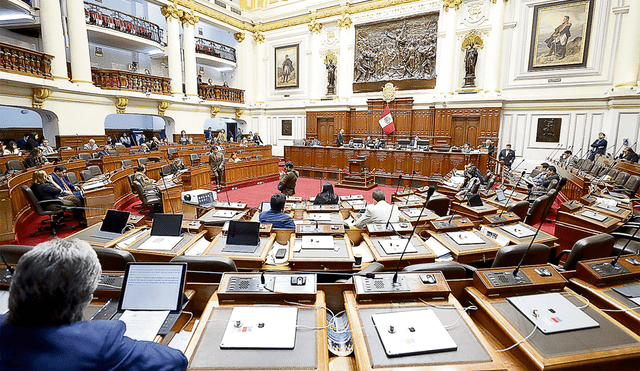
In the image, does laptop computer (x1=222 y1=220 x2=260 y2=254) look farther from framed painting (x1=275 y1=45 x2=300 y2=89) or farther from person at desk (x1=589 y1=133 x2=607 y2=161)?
framed painting (x1=275 y1=45 x2=300 y2=89)

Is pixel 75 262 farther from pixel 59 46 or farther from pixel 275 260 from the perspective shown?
pixel 59 46

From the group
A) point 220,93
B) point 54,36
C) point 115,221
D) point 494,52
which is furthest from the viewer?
point 220,93

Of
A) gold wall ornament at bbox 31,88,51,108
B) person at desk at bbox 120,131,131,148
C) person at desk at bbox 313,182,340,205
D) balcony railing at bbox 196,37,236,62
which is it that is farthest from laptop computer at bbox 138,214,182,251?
balcony railing at bbox 196,37,236,62

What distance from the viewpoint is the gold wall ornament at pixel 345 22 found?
568 inches

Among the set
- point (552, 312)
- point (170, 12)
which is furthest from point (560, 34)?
point (170, 12)

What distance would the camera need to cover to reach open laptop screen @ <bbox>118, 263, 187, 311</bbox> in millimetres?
1749

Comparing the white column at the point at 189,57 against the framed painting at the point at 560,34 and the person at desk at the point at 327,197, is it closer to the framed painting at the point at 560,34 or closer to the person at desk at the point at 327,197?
the person at desk at the point at 327,197

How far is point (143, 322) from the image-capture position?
1651 millimetres

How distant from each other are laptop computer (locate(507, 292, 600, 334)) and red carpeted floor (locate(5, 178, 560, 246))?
14.0 ft

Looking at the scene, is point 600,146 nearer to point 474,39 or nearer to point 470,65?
point 470,65

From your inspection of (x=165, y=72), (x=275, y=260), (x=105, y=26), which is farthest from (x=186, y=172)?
(x=165, y=72)

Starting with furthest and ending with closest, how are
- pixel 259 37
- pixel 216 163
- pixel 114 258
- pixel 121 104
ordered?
pixel 259 37
pixel 121 104
pixel 216 163
pixel 114 258

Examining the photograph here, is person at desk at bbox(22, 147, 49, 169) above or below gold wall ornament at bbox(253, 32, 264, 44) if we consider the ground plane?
below

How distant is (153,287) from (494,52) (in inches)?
541
